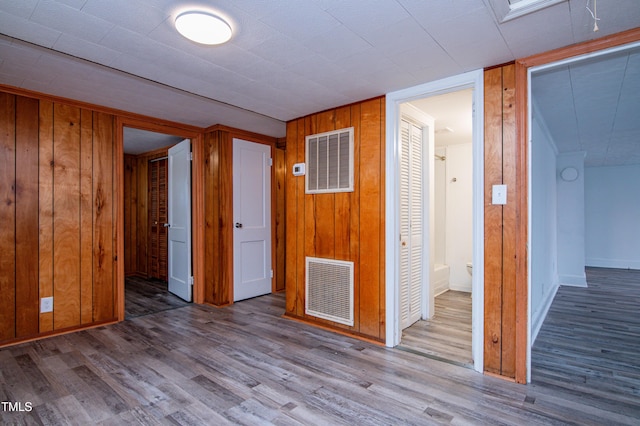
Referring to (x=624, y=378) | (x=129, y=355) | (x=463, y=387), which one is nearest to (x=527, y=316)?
(x=463, y=387)

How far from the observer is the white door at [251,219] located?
4.26 metres

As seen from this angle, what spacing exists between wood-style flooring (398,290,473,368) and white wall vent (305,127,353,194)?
1.50m

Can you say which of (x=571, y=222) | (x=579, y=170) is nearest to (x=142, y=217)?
(x=571, y=222)

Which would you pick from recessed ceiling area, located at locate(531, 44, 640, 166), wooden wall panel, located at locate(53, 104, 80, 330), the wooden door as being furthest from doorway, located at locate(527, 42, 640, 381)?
the wooden door

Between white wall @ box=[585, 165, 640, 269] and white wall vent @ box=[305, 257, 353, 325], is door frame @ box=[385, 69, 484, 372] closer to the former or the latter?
white wall vent @ box=[305, 257, 353, 325]

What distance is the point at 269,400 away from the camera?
199cm

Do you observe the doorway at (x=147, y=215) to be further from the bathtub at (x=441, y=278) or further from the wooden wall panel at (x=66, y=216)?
the bathtub at (x=441, y=278)

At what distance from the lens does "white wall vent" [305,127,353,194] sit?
3.09 metres

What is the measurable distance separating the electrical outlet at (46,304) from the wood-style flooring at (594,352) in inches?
158

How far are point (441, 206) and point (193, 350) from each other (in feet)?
12.9

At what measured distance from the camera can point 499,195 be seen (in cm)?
225

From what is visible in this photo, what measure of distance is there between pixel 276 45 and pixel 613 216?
8.82 meters

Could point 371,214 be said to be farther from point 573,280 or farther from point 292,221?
point 573,280

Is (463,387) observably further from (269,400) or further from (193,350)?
(193,350)
